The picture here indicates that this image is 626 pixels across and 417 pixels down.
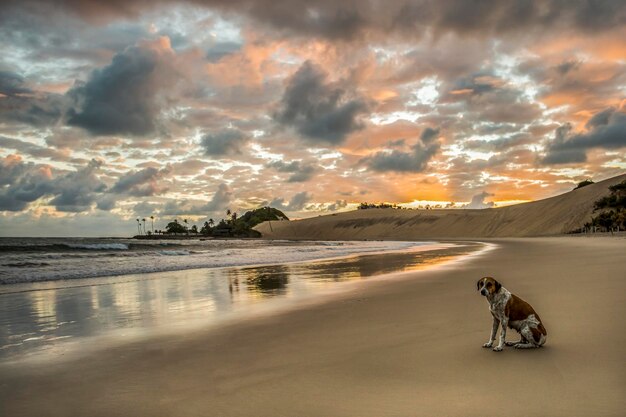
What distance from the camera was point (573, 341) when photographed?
561 centimetres

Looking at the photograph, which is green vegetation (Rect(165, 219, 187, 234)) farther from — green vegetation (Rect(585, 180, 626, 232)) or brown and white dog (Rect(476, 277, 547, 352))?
brown and white dog (Rect(476, 277, 547, 352))

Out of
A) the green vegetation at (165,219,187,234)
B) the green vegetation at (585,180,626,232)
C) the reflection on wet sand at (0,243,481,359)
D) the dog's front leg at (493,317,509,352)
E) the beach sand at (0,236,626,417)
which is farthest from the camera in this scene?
the green vegetation at (165,219,187,234)

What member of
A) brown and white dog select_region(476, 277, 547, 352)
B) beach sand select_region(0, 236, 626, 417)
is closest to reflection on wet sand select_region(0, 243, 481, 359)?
beach sand select_region(0, 236, 626, 417)

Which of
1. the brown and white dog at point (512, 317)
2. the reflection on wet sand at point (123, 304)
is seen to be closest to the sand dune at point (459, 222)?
the reflection on wet sand at point (123, 304)

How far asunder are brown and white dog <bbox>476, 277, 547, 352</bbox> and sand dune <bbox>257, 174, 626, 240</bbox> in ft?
276

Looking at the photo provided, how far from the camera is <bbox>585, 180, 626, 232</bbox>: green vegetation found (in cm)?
5547

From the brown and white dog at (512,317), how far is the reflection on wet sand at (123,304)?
505 centimetres

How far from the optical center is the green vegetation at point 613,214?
5547 centimetres

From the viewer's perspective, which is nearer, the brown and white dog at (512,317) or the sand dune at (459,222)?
the brown and white dog at (512,317)

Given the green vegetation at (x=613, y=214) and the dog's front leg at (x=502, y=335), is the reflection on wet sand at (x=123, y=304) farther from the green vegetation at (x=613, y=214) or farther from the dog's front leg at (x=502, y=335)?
the green vegetation at (x=613, y=214)

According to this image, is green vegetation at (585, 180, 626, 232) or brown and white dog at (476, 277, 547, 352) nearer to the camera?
brown and white dog at (476, 277, 547, 352)

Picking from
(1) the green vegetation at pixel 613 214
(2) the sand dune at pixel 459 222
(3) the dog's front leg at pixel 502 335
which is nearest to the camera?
(3) the dog's front leg at pixel 502 335

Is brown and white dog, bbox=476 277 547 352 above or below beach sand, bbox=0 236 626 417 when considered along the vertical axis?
above

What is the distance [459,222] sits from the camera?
13500 cm
